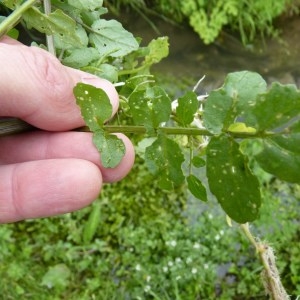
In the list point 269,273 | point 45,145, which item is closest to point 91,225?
point 269,273

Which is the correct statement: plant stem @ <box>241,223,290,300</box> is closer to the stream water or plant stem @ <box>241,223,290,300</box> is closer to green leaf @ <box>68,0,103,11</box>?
green leaf @ <box>68,0,103,11</box>

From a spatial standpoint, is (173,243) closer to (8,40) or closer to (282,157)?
(8,40)

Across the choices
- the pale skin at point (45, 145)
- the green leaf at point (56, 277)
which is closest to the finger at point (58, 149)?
the pale skin at point (45, 145)

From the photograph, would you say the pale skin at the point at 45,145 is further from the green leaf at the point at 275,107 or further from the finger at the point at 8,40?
the green leaf at the point at 275,107

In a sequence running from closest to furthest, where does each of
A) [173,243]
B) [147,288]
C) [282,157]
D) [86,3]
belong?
[282,157]
[86,3]
[147,288]
[173,243]

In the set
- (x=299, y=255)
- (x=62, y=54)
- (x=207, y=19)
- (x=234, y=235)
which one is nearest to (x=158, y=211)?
(x=234, y=235)

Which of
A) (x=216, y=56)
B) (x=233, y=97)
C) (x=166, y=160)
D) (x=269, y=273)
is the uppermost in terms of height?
(x=233, y=97)

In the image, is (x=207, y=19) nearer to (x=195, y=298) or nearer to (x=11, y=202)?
(x=195, y=298)
